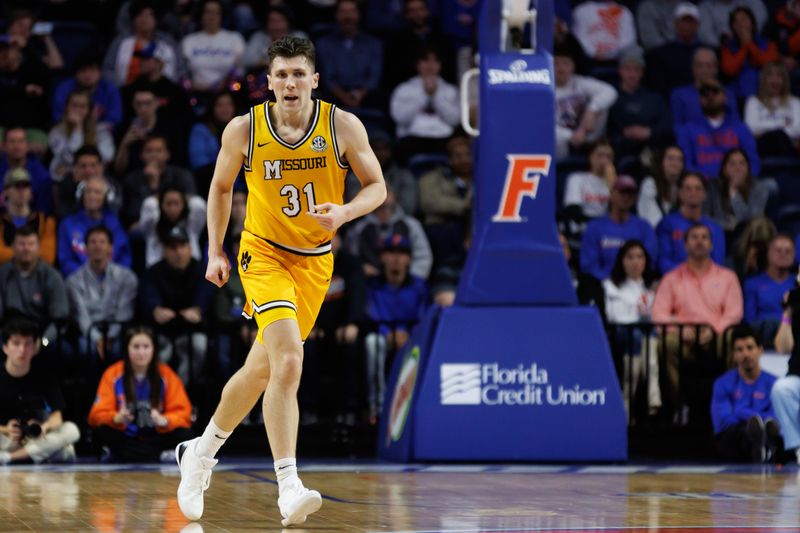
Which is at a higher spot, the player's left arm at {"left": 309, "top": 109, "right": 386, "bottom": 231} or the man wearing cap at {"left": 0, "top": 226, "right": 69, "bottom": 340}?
the player's left arm at {"left": 309, "top": 109, "right": 386, "bottom": 231}

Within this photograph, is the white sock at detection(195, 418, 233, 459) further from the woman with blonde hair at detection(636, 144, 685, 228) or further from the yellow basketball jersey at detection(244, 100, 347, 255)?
the woman with blonde hair at detection(636, 144, 685, 228)

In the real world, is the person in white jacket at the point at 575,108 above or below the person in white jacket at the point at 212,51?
below

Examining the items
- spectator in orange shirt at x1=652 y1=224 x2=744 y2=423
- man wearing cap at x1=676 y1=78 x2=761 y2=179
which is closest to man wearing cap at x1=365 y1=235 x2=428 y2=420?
spectator in orange shirt at x1=652 y1=224 x2=744 y2=423

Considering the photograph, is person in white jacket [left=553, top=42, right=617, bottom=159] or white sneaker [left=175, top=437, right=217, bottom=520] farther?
person in white jacket [left=553, top=42, right=617, bottom=159]

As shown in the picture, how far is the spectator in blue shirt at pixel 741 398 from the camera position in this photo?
33.0ft

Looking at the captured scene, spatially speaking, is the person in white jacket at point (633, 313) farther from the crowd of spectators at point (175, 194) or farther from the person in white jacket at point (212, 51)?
the person in white jacket at point (212, 51)

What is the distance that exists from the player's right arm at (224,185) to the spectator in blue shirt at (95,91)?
695cm

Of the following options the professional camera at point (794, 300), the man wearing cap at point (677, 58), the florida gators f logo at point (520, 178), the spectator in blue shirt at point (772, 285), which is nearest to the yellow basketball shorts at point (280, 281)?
the florida gators f logo at point (520, 178)

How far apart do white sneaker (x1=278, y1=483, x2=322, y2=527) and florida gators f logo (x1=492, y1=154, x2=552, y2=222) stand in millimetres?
3752

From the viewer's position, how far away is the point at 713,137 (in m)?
13.3

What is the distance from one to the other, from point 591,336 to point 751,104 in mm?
5426

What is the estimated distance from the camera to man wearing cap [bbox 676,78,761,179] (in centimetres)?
1321

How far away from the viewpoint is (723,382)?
1023 cm

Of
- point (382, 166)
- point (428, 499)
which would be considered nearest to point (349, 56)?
point (382, 166)
